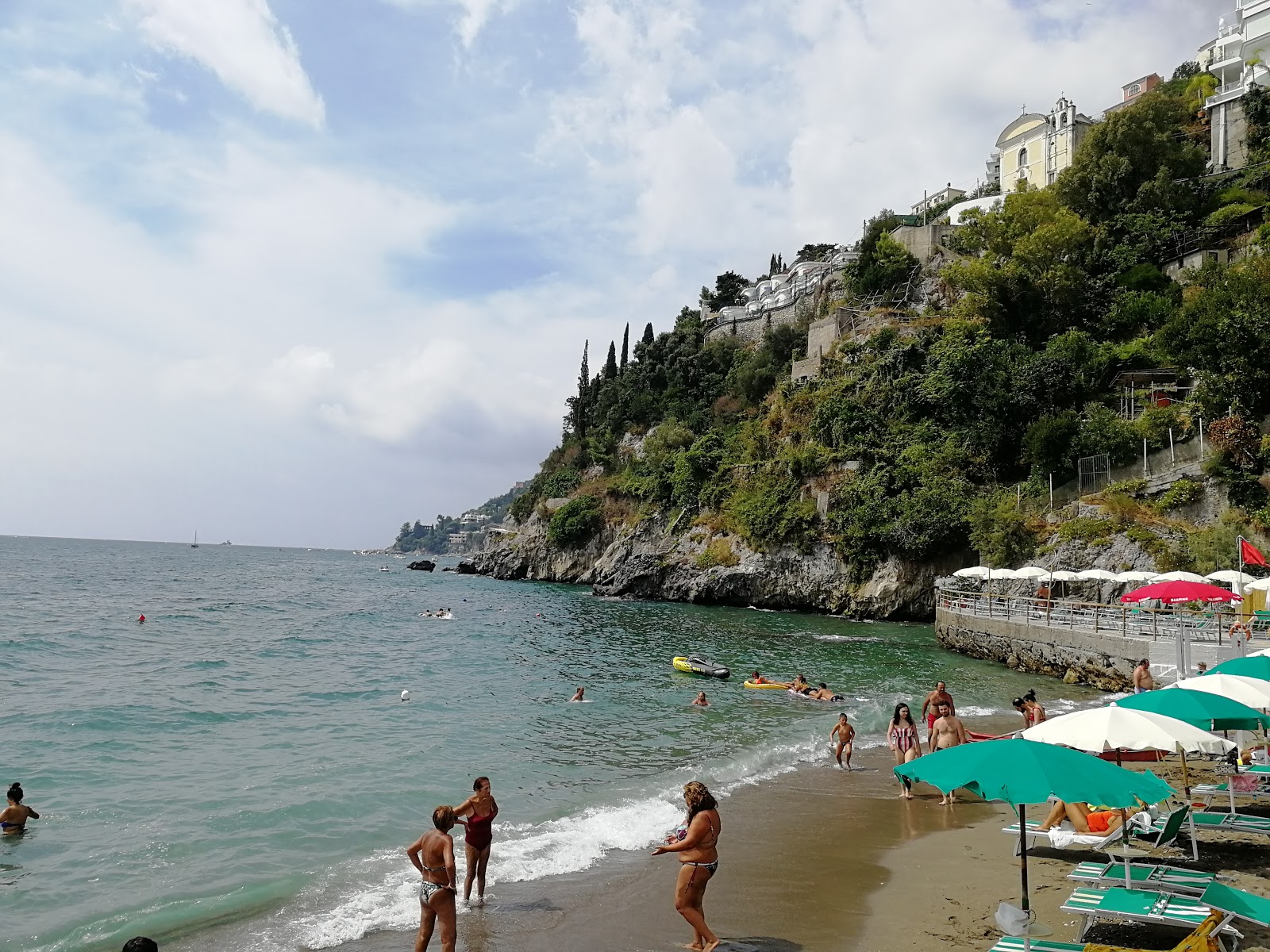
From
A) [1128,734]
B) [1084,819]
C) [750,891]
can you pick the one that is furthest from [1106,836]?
[750,891]

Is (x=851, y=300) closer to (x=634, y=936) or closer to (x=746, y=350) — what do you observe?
(x=746, y=350)

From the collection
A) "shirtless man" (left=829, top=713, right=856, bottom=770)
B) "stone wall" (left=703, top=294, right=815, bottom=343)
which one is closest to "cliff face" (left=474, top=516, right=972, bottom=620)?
"stone wall" (left=703, top=294, right=815, bottom=343)

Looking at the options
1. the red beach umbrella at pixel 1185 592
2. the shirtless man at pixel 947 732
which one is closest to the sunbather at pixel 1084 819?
the shirtless man at pixel 947 732

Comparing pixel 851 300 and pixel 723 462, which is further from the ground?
pixel 851 300

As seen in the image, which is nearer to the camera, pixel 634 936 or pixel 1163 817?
pixel 634 936

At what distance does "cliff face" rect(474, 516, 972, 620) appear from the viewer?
44.2 m

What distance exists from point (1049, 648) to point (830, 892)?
20.2 meters

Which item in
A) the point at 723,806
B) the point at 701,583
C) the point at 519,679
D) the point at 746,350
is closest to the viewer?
the point at 723,806

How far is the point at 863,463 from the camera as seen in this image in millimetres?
49031

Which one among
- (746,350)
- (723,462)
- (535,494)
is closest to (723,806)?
(723,462)

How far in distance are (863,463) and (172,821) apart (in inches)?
1683

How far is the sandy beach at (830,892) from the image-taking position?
784 cm

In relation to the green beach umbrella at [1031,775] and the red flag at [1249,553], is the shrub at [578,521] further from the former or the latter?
the green beach umbrella at [1031,775]

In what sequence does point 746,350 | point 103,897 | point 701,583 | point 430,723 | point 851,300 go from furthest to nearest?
point 746,350 < point 851,300 < point 701,583 < point 430,723 < point 103,897
